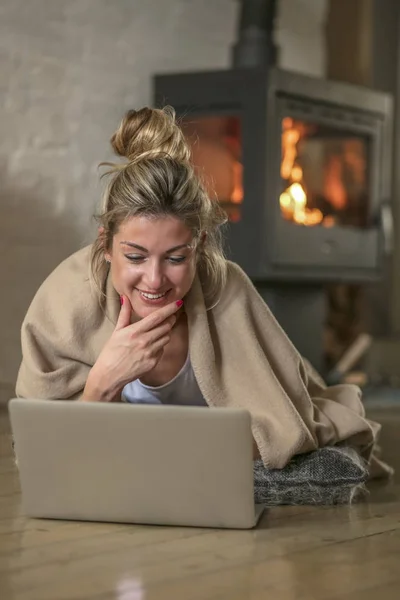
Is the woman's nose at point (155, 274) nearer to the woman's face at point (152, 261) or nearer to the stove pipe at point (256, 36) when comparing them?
the woman's face at point (152, 261)

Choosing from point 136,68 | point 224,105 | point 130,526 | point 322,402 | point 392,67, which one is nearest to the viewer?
point 130,526

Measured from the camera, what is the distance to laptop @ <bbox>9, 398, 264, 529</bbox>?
1.52 metres

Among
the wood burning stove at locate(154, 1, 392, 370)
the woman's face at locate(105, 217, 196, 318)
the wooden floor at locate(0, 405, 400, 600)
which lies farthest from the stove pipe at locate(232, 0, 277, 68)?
the wooden floor at locate(0, 405, 400, 600)

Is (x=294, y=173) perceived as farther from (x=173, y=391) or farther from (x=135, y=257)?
(x=135, y=257)

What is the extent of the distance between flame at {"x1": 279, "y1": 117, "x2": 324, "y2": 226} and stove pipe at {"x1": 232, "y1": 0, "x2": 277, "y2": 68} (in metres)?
0.25

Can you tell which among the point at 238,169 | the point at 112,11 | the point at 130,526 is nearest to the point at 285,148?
the point at 238,169

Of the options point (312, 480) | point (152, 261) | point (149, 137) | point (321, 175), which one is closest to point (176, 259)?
point (152, 261)

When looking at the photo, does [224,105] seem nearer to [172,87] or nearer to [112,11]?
[172,87]

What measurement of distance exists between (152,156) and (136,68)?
188cm

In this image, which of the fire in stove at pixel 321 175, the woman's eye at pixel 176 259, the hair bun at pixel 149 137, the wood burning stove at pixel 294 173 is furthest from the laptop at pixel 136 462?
the fire in stove at pixel 321 175

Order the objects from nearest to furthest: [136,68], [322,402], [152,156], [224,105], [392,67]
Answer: [152,156], [322,402], [224,105], [136,68], [392,67]

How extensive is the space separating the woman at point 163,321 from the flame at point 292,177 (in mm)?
1542

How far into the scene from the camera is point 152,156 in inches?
70.6

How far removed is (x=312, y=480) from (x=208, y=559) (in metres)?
0.44
